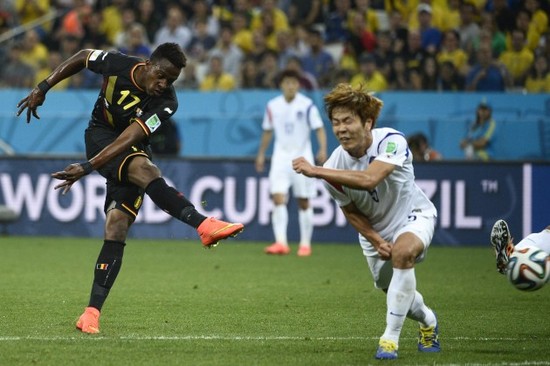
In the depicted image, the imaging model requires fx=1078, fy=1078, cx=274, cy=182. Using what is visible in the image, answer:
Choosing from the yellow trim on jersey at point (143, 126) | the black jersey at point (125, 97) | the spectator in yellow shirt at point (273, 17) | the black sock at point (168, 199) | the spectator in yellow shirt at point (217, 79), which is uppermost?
the spectator in yellow shirt at point (273, 17)

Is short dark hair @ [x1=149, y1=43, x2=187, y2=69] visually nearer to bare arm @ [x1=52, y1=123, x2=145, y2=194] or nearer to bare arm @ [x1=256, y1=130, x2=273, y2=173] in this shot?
bare arm @ [x1=52, y1=123, x2=145, y2=194]

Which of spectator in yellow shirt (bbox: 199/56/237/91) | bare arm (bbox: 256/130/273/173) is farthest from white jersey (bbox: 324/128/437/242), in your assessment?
spectator in yellow shirt (bbox: 199/56/237/91)

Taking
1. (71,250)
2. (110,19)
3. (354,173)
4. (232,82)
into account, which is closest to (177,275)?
(71,250)

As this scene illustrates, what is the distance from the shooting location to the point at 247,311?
9148mm

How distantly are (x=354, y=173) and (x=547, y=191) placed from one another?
33.5 ft

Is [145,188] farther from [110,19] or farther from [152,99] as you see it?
[110,19]

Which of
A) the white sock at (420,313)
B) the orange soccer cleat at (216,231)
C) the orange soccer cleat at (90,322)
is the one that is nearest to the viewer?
the white sock at (420,313)

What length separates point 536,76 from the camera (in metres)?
18.0

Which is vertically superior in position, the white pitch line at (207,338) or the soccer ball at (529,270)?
the soccer ball at (529,270)

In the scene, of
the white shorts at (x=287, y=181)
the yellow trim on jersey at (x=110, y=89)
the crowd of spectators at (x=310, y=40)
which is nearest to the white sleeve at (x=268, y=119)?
the white shorts at (x=287, y=181)

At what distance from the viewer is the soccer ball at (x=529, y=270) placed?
23.3 ft

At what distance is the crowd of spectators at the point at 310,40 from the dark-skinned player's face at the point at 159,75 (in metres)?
10.4

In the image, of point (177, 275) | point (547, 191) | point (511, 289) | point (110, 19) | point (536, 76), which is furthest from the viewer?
point (110, 19)

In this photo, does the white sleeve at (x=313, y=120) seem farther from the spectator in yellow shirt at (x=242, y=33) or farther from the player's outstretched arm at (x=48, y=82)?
the player's outstretched arm at (x=48, y=82)
